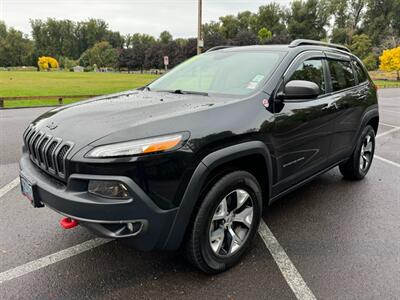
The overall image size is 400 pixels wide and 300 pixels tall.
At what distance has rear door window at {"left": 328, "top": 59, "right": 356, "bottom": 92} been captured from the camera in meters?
3.91

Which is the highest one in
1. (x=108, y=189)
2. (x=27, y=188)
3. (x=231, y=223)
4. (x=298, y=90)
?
Answer: (x=298, y=90)

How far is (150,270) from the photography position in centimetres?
270

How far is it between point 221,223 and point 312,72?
1.94m

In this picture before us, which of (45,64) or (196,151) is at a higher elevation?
(196,151)

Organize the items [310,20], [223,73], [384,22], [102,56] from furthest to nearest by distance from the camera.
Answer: [102,56] < [310,20] < [384,22] < [223,73]

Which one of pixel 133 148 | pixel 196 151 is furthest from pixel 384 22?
pixel 133 148

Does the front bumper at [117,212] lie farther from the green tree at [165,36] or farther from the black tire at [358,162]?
the green tree at [165,36]

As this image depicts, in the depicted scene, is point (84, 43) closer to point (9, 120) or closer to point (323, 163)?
point (9, 120)

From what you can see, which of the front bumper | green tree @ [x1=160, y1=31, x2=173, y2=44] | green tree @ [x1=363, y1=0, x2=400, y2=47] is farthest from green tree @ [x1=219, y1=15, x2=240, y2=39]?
the front bumper

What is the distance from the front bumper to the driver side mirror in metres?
1.43

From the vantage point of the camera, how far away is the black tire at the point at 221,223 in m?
2.40

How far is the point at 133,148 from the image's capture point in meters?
2.08

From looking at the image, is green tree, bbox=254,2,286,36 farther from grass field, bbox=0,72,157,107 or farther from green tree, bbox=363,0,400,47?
grass field, bbox=0,72,157,107

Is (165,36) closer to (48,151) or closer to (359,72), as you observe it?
(359,72)
